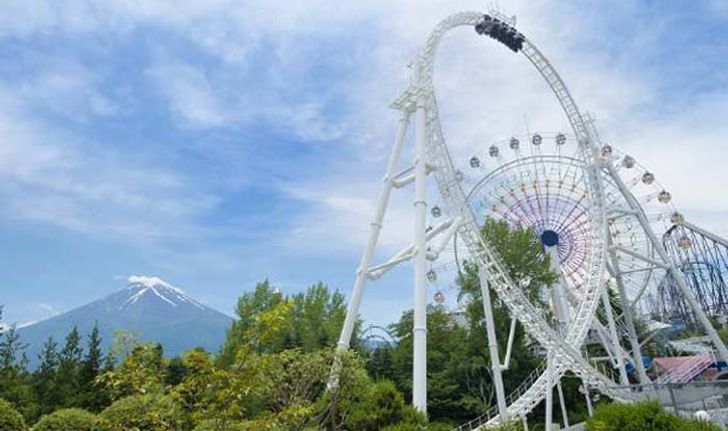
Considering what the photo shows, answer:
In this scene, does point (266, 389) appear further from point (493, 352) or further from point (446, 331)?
point (446, 331)

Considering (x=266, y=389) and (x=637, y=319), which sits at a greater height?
(x=637, y=319)

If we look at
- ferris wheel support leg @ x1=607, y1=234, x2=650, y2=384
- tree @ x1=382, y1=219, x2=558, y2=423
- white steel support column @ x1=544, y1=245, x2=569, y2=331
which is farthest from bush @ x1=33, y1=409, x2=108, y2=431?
ferris wheel support leg @ x1=607, y1=234, x2=650, y2=384

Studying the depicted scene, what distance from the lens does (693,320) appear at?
5059 cm

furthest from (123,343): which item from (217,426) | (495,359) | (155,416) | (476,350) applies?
(476,350)

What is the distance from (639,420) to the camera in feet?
30.2

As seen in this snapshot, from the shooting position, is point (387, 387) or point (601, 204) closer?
point (387, 387)

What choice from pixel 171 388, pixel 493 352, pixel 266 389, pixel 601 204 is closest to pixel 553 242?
pixel 601 204

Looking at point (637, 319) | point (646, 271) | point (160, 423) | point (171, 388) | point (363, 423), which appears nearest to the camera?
point (160, 423)

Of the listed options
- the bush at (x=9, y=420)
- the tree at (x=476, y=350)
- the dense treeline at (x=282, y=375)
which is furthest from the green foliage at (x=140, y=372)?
the tree at (x=476, y=350)

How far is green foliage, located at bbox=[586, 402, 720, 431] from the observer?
9.02m

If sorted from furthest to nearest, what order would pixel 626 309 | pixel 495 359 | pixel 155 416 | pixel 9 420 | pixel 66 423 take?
pixel 626 309, pixel 495 359, pixel 66 423, pixel 9 420, pixel 155 416

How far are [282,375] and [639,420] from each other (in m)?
6.61

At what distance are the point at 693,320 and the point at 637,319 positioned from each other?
1098cm

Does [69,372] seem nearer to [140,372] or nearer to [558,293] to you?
[140,372]
